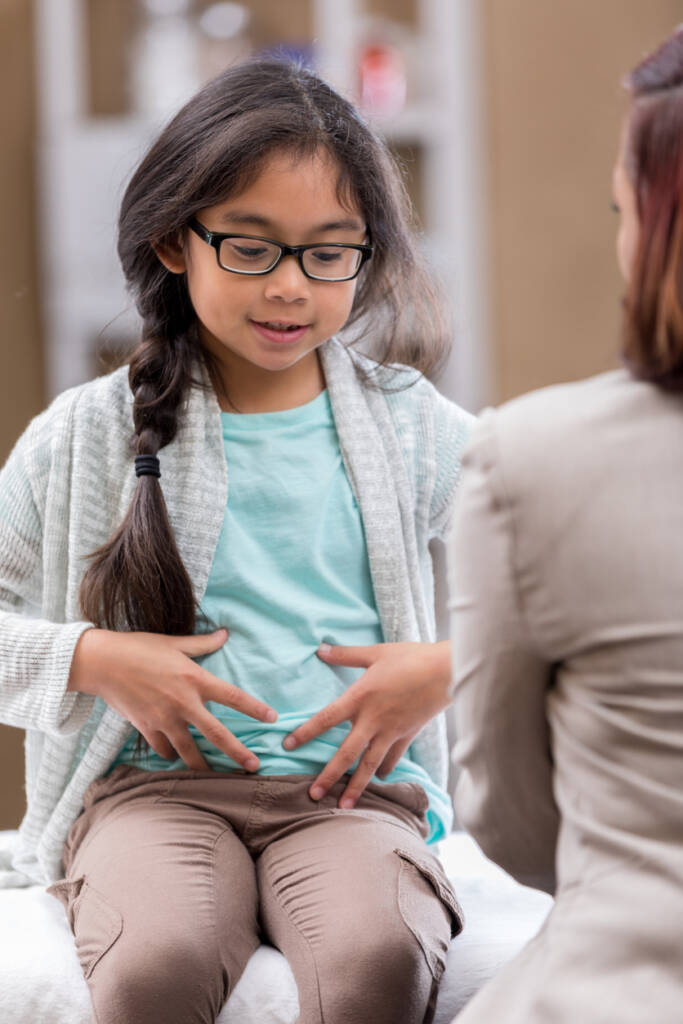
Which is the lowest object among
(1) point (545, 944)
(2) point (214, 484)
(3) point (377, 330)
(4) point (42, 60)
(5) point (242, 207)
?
(1) point (545, 944)

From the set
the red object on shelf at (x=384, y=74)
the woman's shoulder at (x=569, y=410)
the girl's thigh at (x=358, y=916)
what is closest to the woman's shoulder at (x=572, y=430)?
the woman's shoulder at (x=569, y=410)

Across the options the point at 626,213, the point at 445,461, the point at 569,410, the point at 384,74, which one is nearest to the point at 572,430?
the point at 569,410

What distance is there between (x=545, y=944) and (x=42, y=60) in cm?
260

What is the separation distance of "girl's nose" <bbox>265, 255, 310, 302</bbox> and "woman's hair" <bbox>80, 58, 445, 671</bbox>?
0.08 m

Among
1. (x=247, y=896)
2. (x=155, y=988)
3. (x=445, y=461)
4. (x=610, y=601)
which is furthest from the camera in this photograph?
(x=445, y=461)

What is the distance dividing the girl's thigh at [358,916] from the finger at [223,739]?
0.07 metres

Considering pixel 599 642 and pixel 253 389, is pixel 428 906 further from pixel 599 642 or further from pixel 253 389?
pixel 253 389

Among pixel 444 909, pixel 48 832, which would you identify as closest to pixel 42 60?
pixel 48 832

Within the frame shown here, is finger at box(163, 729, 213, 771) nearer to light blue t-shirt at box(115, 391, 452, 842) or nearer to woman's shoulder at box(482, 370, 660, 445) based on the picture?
light blue t-shirt at box(115, 391, 452, 842)

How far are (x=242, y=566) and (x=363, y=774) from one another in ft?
0.70

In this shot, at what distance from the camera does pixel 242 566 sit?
1142 mm

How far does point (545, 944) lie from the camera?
2.28 feet

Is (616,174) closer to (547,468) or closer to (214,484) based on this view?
(547,468)

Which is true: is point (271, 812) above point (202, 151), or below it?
below
